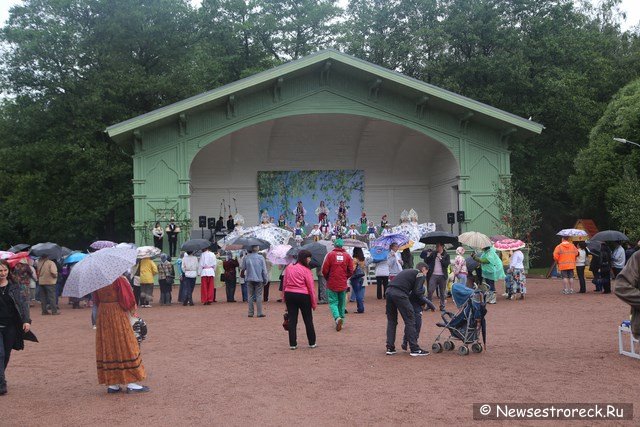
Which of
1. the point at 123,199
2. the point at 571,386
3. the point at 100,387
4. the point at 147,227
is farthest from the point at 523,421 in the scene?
the point at 123,199

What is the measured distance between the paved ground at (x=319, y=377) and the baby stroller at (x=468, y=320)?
23cm

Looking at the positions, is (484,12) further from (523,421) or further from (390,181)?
(523,421)

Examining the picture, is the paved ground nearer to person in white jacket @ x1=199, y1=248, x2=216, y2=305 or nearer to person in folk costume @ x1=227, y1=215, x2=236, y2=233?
person in white jacket @ x1=199, y1=248, x2=216, y2=305

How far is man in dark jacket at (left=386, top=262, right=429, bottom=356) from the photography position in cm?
942

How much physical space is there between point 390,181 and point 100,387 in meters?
25.3

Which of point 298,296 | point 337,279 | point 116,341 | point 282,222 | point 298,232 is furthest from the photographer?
point 282,222

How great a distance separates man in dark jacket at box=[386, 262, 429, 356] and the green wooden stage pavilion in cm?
1632

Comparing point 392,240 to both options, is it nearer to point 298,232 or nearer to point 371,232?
point 371,232

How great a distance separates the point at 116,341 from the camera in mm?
7574

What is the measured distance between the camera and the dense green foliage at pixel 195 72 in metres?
32.0

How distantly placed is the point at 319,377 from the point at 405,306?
5.94 ft

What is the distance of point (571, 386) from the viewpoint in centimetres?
725

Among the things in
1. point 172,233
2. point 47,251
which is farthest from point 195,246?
point 172,233

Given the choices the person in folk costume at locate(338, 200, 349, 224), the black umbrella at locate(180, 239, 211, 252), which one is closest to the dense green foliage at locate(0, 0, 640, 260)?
the person in folk costume at locate(338, 200, 349, 224)
